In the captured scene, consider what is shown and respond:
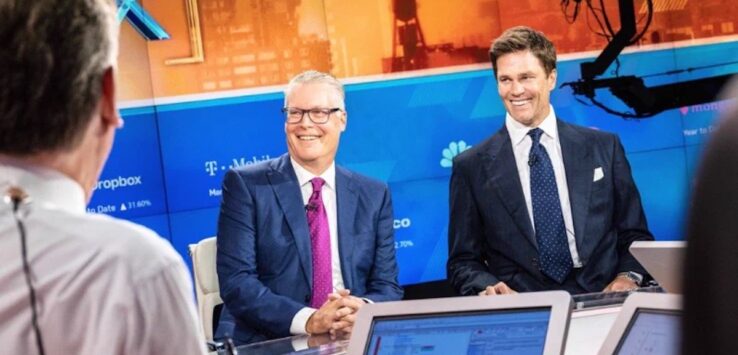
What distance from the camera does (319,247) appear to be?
3.71 meters

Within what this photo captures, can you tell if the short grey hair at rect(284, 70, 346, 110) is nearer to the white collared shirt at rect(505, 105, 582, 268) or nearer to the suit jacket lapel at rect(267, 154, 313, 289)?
the suit jacket lapel at rect(267, 154, 313, 289)

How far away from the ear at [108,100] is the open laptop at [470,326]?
2.67 ft

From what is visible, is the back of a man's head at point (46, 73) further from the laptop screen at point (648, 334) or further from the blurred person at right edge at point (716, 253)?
the laptop screen at point (648, 334)

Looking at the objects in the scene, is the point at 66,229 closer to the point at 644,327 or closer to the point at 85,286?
the point at 85,286

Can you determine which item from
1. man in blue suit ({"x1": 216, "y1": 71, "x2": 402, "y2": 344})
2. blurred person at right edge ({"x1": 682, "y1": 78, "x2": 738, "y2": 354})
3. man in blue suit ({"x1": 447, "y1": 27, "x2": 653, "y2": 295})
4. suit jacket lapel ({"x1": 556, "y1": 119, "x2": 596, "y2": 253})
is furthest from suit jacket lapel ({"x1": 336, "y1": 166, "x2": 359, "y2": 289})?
blurred person at right edge ({"x1": 682, "y1": 78, "x2": 738, "y2": 354})

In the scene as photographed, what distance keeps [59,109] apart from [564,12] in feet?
17.0

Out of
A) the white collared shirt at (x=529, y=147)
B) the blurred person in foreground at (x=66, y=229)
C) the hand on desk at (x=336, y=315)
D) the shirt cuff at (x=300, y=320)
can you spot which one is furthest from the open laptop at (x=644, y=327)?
the white collared shirt at (x=529, y=147)

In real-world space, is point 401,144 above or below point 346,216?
above

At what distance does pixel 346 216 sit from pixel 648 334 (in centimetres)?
210

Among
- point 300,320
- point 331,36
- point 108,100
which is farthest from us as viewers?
point 331,36

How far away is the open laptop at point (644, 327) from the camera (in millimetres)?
1716

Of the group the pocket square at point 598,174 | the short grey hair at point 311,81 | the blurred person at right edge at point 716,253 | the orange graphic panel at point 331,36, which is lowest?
the pocket square at point 598,174

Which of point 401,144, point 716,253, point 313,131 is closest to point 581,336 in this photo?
point 313,131

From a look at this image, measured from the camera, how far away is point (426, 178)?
583 cm
